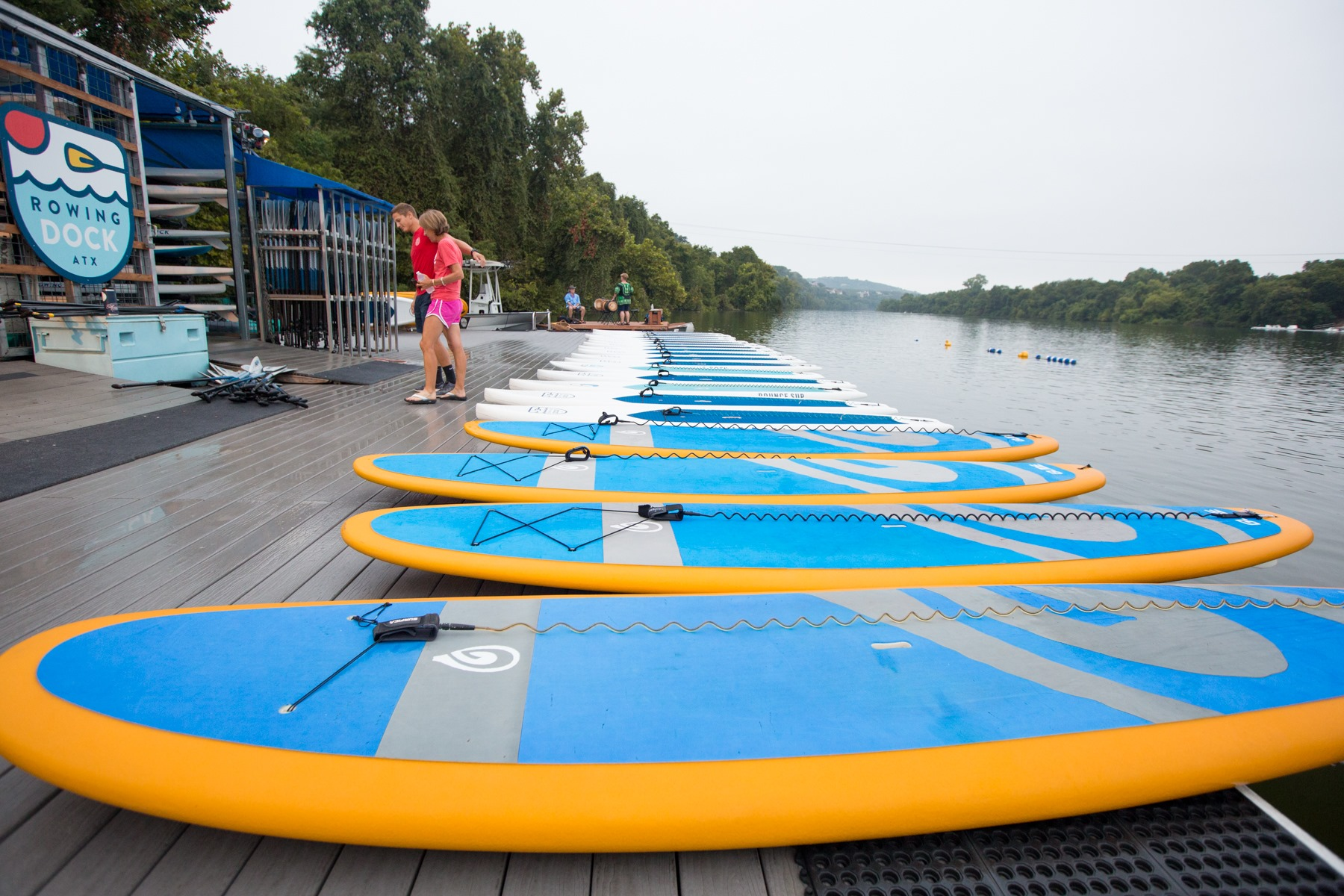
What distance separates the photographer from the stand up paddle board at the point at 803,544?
2207 millimetres

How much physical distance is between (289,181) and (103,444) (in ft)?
16.5

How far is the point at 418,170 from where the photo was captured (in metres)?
22.9

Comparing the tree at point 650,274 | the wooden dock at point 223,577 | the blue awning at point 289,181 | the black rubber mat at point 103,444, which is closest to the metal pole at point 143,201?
the blue awning at point 289,181

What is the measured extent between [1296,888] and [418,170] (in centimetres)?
2621

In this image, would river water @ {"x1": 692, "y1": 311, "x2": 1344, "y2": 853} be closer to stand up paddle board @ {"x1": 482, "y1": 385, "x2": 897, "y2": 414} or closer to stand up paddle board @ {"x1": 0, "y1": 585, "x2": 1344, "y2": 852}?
stand up paddle board @ {"x1": 0, "y1": 585, "x2": 1344, "y2": 852}

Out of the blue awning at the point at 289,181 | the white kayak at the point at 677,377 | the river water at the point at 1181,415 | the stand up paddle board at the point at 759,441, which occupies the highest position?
the blue awning at the point at 289,181

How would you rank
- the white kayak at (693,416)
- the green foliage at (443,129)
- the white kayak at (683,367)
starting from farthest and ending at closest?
the green foliage at (443,129)
the white kayak at (683,367)
the white kayak at (693,416)

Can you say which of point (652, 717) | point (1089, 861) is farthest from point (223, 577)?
point (1089, 861)

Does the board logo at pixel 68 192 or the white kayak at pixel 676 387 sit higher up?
the board logo at pixel 68 192

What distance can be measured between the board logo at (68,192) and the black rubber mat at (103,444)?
2288mm

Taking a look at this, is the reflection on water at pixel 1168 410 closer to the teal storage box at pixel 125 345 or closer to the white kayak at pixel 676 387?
the white kayak at pixel 676 387

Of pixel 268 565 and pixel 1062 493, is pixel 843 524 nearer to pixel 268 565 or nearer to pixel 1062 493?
pixel 1062 493

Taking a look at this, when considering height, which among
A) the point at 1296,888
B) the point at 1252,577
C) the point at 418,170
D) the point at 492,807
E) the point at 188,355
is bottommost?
the point at 1252,577

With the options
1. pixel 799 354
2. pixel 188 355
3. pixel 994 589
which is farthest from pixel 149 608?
pixel 799 354
